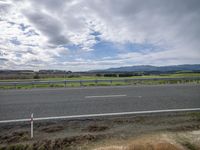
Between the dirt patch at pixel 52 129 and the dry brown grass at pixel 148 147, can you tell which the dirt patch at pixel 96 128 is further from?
the dry brown grass at pixel 148 147

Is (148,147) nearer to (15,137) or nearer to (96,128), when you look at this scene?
(96,128)

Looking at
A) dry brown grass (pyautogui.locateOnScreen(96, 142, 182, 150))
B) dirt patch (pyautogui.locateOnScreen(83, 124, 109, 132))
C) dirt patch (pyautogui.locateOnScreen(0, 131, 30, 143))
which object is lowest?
dirt patch (pyautogui.locateOnScreen(0, 131, 30, 143))

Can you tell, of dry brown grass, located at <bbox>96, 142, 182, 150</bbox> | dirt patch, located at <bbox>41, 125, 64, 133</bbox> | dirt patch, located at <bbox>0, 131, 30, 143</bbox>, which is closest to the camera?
dry brown grass, located at <bbox>96, 142, 182, 150</bbox>

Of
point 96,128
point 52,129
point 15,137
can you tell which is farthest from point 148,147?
point 15,137

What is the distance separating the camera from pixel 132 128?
5246 millimetres

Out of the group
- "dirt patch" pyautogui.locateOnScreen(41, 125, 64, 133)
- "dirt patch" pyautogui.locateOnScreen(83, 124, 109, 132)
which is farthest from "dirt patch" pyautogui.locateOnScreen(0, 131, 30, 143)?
"dirt patch" pyautogui.locateOnScreen(83, 124, 109, 132)

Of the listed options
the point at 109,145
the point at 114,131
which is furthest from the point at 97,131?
the point at 109,145

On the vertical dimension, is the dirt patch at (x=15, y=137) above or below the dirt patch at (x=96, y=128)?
below

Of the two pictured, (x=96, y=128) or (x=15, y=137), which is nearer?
(x=15, y=137)

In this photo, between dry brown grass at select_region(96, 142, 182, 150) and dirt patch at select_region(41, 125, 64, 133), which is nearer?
dry brown grass at select_region(96, 142, 182, 150)

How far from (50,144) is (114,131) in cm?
183

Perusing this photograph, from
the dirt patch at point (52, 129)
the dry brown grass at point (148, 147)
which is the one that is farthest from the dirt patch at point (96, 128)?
the dry brown grass at point (148, 147)

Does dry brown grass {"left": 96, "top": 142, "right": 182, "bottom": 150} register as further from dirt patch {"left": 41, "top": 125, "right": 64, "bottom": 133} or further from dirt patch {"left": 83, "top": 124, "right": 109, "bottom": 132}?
dirt patch {"left": 41, "top": 125, "right": 64, "bottom": 133}

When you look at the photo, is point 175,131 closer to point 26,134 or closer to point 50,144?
point 50,144
